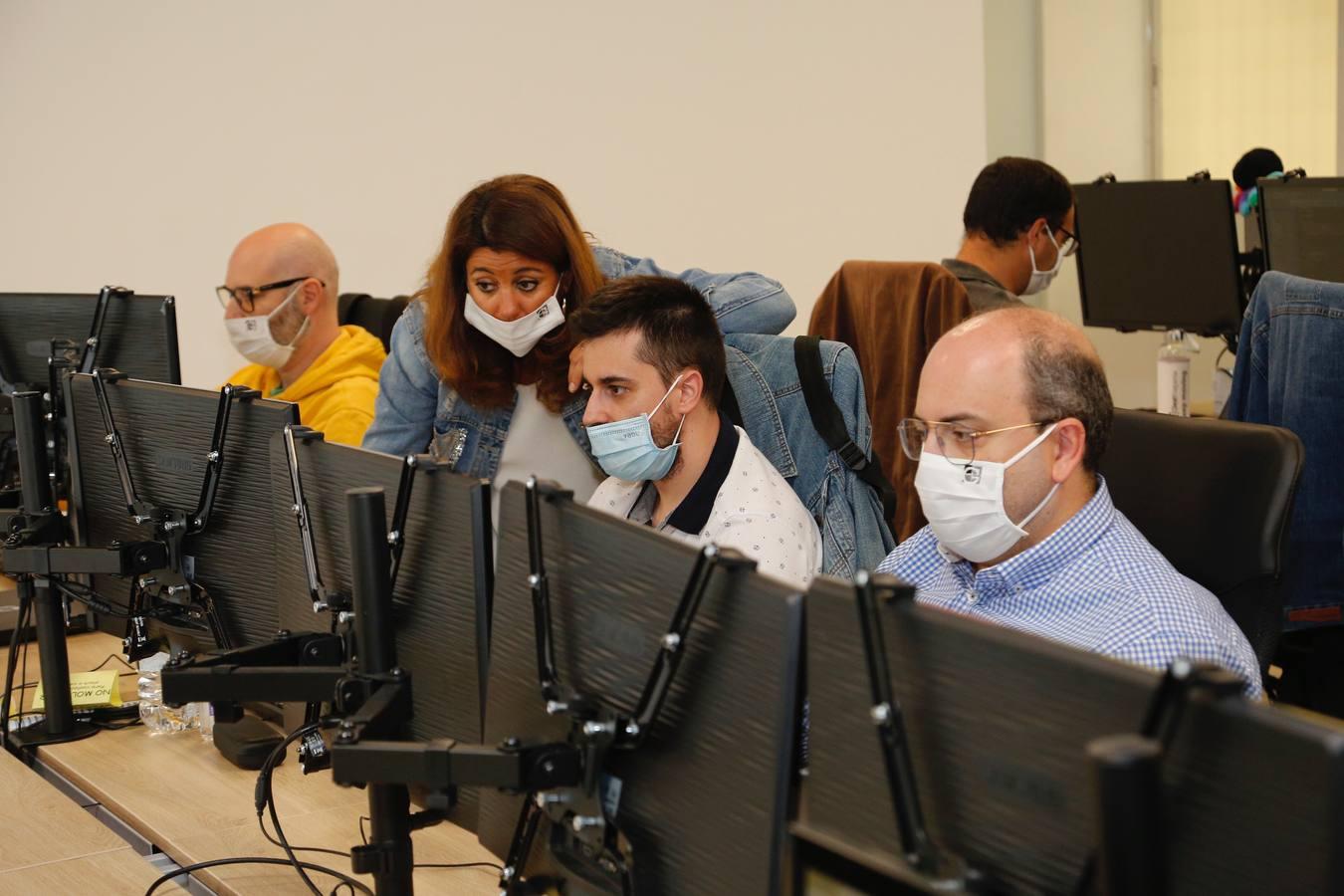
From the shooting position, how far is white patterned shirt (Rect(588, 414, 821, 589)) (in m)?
1.88

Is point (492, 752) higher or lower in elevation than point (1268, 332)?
lower

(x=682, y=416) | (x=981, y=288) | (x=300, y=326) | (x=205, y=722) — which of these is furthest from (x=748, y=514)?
(x=981, y=288)

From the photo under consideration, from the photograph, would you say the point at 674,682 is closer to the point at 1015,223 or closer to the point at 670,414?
the point at 670,414

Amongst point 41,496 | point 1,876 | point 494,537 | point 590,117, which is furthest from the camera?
point 590,117

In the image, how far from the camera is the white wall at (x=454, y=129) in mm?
4281

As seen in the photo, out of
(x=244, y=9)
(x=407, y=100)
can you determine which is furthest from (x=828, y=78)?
(x=244, y=9)

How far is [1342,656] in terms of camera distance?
236 cm

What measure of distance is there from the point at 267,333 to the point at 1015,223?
1.95m

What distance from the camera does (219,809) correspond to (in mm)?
1823

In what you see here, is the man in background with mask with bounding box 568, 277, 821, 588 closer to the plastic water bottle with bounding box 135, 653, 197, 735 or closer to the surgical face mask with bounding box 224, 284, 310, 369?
the plastic water bottle with bounding box 135, 653, 197, 735

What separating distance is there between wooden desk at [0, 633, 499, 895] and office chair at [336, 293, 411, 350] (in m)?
1.75

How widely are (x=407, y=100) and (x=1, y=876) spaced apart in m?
3.43

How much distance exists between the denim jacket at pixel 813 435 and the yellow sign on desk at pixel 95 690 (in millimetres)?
1094

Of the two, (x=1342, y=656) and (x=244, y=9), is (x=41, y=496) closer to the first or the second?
(x=1342, y=656)
